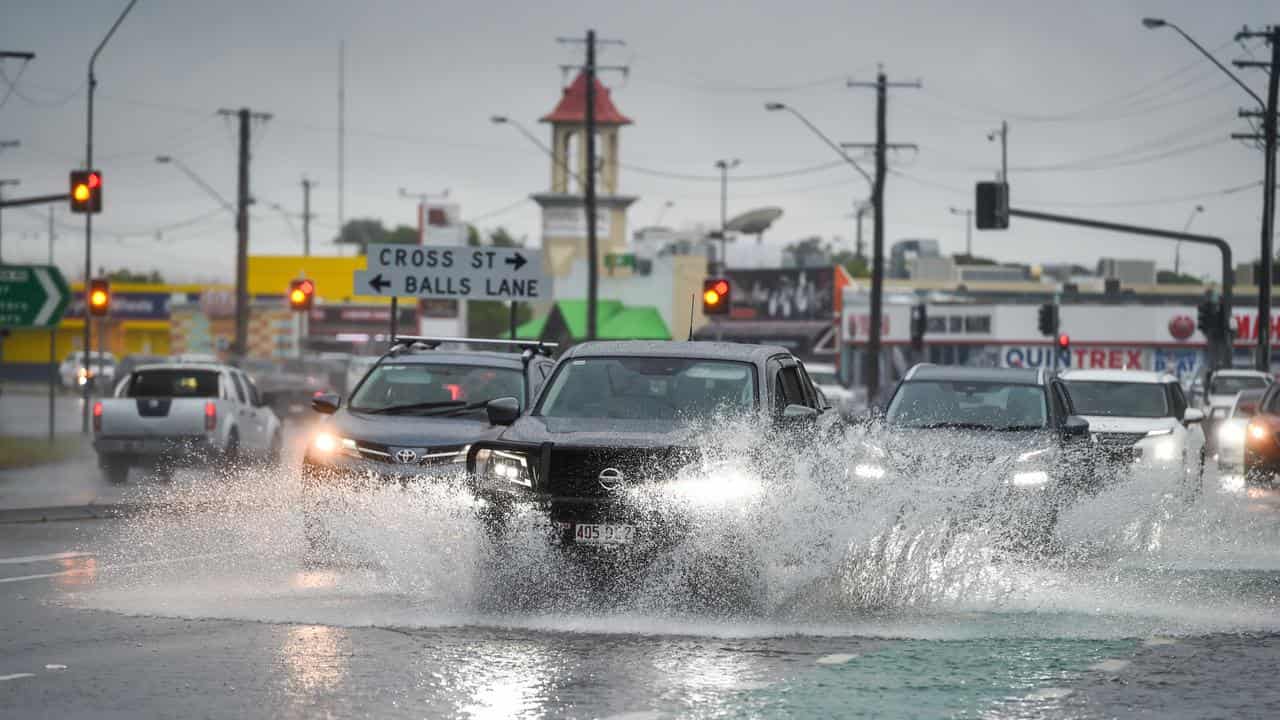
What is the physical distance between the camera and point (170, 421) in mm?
26891

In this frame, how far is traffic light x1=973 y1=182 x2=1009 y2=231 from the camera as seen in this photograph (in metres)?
40.2

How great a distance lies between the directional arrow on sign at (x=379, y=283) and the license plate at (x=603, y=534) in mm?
16039

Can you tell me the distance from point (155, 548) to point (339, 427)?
6.06ft

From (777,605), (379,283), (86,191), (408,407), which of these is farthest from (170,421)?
(777,605)

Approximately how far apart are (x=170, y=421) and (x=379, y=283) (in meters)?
3.48

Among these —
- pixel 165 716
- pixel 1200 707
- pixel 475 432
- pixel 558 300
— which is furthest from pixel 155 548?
pixel 558 300

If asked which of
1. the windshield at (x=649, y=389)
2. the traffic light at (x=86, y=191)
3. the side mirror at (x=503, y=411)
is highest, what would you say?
the traffic light at (x=86, y=191)

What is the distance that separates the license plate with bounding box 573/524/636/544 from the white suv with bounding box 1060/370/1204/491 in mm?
9366

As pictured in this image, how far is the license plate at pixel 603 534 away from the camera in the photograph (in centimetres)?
1144

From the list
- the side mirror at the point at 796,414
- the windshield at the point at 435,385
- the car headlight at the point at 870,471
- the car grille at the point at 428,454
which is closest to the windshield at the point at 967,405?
the car headlight at the point at 870,471

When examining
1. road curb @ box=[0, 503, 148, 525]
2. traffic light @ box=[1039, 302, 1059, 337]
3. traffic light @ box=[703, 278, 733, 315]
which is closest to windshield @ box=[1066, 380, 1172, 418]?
traffic light @ box=[703, 278, 733, 315]

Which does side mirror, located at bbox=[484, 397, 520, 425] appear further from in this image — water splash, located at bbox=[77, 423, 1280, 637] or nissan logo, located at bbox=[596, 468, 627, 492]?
nissan logo, located at bbox=[596, 468, 627, 492]

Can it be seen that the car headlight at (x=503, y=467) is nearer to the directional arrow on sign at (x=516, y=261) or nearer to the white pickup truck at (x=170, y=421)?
the white pickup truck at (x=170, y=421)

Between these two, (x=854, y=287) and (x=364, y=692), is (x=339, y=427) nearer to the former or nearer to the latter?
(x=364, y=692)
